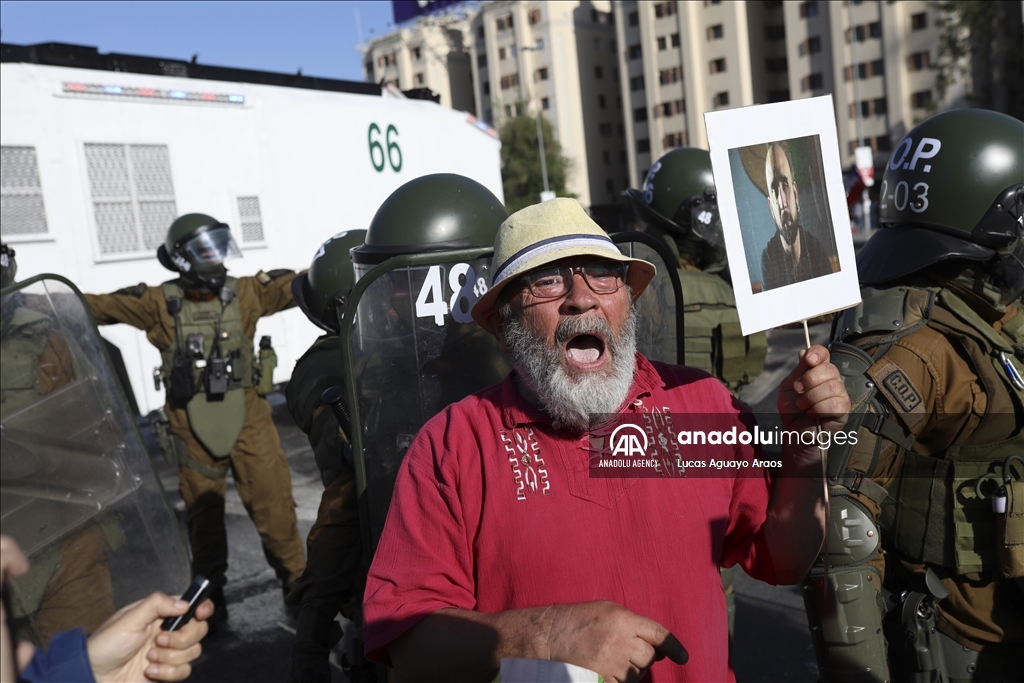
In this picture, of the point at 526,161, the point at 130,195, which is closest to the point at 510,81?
the point at 526,161

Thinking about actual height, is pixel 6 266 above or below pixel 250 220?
below

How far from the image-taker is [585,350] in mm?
1941

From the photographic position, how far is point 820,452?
5.79 feet

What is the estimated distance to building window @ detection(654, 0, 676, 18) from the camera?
5251 cm

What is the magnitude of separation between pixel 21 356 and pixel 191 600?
1.38 meters

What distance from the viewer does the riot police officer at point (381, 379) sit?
7.68 feet

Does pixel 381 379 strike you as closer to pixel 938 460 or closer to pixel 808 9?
pixel 938 460

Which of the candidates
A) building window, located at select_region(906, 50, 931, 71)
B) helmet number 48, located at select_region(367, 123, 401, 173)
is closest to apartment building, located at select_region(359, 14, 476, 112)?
building window, located at select_region(906, 50, 931, 71)

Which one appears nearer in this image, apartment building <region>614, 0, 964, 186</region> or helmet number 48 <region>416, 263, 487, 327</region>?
helmet number 48 <region>416, 263, 487, 327</region>

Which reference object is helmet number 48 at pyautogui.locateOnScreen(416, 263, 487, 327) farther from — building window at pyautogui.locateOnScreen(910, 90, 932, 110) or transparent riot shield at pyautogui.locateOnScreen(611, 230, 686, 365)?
building window at pyautogui.locateOnScreen(910, 90, 932, 110)

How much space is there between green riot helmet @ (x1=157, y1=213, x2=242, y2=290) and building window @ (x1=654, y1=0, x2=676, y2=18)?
52.2 meters

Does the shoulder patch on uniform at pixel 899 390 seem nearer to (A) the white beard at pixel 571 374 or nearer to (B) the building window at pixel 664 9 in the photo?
(A) the white beard at pixel 571 374

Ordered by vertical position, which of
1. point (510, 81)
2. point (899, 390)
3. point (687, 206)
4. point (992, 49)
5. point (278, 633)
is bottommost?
point (278, 633)

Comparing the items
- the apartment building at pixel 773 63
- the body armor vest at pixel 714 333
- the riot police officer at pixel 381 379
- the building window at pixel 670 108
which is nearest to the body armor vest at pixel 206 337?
the riot police officer at pixel 381 379
